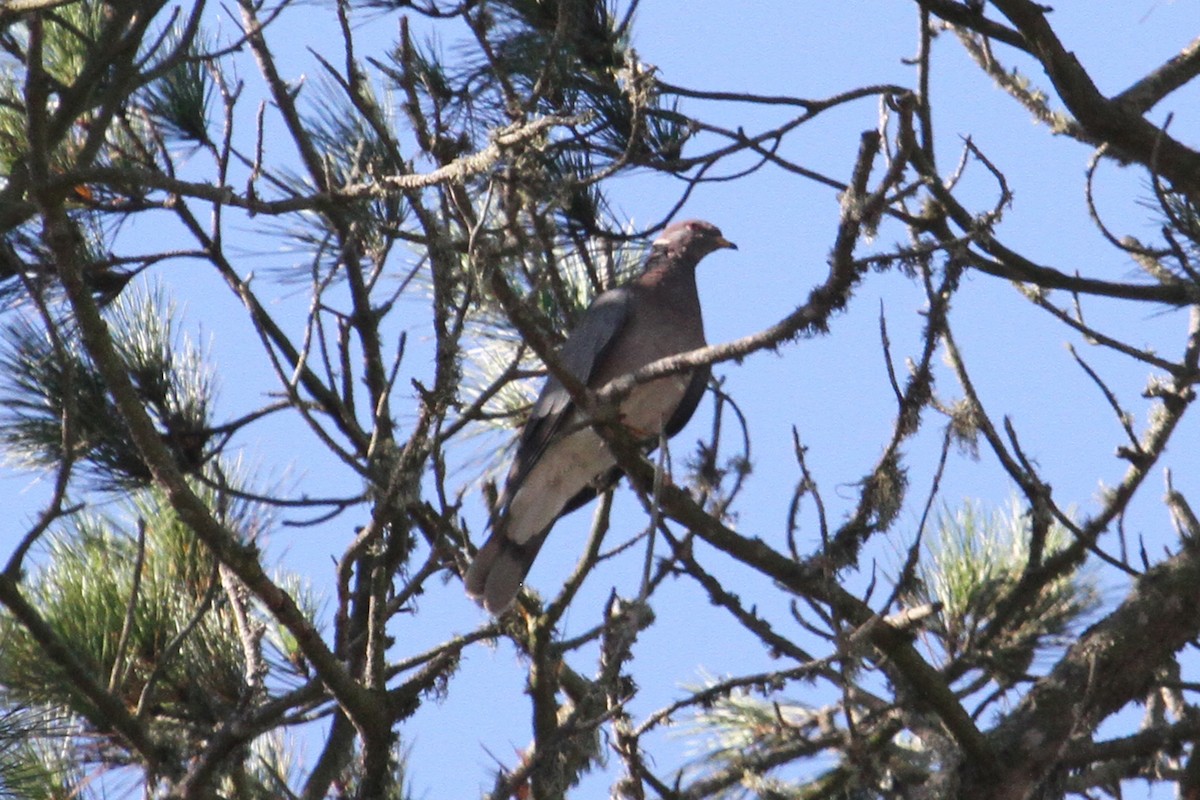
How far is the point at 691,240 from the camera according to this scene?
18.0 ft

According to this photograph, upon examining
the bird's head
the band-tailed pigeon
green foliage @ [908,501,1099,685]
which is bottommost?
green foliage @ [908,501,1099,685]

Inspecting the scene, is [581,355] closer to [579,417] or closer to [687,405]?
[579,417]

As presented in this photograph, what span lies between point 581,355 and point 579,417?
328 mm

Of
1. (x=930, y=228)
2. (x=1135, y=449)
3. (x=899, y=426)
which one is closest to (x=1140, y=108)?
(x=930, y=228)

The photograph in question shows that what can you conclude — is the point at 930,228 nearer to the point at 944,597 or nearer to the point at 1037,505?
the point at 1037,505

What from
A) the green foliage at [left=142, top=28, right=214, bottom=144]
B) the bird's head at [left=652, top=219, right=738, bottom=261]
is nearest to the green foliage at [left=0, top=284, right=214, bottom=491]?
the green foliage at [left=142, top=28, right=214, bottom=144]

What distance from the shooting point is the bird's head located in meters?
5.35

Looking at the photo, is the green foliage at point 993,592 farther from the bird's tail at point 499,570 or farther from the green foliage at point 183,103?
the green foliage at point 183,103

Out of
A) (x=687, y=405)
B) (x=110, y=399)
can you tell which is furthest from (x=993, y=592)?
(x=110, y=399)

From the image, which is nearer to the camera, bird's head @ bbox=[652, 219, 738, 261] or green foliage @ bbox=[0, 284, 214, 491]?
green foliage @ bbox=[0, 284, 214, 491]

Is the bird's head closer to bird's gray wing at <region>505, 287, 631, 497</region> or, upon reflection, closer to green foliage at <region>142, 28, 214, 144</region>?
bird's gray wing at <region>505, 287, 631, 497</region>

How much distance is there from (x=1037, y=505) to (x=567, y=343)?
5.72ft

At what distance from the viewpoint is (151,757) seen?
10.2 ft

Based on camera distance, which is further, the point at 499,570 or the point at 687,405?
the point at 687,405
